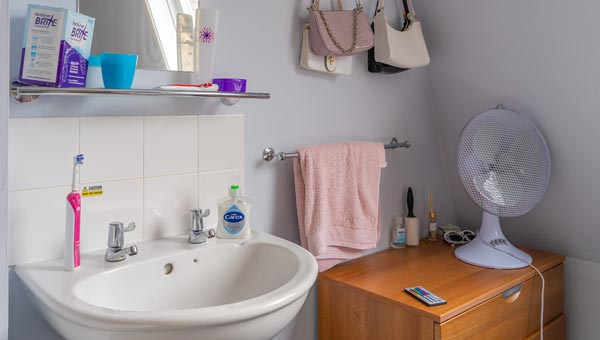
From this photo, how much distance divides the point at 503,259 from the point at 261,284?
973 millimetres

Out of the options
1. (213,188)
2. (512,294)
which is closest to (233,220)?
(213,188)

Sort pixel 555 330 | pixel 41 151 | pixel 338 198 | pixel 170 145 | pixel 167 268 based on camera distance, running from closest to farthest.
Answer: pixel 41 151 → pixel 167 268 → pixel 170 145 → pixel 338 198 → pixel 555 330

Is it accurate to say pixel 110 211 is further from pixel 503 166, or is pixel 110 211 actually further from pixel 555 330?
pixel 555 330

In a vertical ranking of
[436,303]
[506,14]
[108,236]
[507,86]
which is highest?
[506,14]

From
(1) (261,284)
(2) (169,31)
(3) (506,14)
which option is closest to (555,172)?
(3) (506,14)

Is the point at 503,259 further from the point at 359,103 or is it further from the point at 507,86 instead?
the point at 359,103

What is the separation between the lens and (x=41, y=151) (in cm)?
117

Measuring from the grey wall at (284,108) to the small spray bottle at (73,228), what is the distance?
0.48 feet

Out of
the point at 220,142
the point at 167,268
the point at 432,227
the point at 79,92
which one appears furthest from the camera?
the point at 432,227

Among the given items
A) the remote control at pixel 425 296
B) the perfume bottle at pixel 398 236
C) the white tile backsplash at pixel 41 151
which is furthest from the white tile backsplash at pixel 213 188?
the perfume bottle at pixel 398 236

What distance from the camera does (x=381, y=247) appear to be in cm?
201

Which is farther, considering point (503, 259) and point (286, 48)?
point (503, 259)

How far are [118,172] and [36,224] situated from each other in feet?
0.73

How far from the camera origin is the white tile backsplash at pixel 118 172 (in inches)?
45.4
